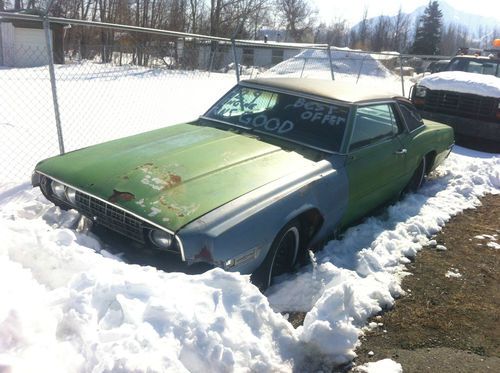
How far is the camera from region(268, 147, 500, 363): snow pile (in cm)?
279

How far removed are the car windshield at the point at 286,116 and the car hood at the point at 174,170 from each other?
0.92 ft

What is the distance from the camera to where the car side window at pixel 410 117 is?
5.32 meters

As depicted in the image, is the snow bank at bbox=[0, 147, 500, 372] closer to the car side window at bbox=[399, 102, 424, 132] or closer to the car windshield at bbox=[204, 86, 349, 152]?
the car windshield at bbox=[204, 86, 349, 152]

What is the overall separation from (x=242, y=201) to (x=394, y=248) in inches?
74.4

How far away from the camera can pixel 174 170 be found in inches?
136

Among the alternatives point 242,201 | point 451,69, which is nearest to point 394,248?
point 242,201

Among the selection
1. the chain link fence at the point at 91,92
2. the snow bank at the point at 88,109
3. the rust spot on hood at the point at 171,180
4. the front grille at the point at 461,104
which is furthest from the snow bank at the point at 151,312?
the front grille at the point at 461,104

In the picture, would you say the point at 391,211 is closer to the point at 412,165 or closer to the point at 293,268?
the point at 412,165

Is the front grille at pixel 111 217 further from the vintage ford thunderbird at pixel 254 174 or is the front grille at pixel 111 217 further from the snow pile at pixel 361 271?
the snow pile at pixel 361 271

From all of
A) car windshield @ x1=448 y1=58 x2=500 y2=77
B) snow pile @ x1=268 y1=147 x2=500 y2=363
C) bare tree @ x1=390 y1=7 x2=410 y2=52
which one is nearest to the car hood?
snow pile @ x1=268 y1=147 x2=500 y2=363

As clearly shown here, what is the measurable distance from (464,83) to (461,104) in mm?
392

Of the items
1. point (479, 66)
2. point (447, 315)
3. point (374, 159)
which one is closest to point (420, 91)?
point (479, 66)

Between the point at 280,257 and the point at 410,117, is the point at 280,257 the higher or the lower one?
the lower one

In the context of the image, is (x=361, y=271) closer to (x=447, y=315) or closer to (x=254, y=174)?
(x=447, y=315)
